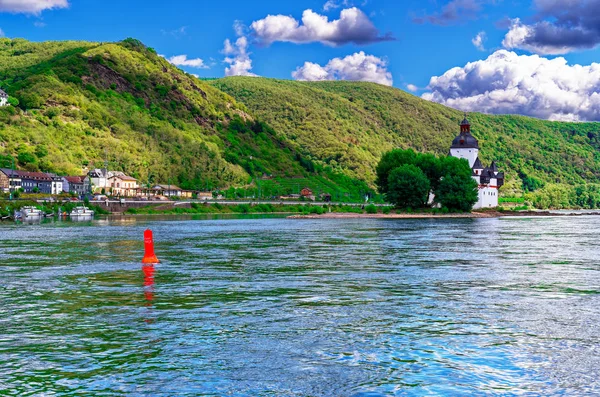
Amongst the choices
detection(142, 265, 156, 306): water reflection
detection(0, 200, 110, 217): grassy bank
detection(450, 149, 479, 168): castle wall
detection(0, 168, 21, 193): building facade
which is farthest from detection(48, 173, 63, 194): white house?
detection(142, 265, 156, 306): water reflection

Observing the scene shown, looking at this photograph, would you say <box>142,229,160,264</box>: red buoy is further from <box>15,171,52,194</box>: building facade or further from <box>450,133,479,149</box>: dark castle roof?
<box>450,133,479,149</box>: dark castle roof

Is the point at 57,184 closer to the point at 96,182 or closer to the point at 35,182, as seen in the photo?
the point at 35,182

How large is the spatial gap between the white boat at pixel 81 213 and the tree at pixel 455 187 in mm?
74029

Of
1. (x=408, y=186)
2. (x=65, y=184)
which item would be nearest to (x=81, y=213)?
(x=65, y=184)

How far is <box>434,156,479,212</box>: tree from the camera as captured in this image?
142 meters

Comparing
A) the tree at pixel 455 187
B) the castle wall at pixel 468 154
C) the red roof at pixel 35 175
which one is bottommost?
the tree at pixel 455 187

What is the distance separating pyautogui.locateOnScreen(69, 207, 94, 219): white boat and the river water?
10329 cm

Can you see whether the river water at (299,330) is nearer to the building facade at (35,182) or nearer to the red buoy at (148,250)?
the red buoy at (148,250)

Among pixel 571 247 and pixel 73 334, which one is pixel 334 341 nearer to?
pixel 73 334

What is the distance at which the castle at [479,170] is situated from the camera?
566 ft

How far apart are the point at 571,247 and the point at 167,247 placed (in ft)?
97.9

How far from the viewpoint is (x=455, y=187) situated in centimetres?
14150

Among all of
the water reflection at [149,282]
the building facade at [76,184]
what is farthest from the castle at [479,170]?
the water reflection at [149,282]

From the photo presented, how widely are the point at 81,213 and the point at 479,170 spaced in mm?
101040
